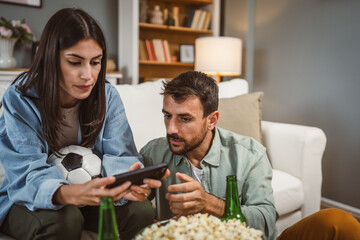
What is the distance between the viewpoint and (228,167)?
137 cm

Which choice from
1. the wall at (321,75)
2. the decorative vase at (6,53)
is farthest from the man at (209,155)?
the decorative vase at (6,53)

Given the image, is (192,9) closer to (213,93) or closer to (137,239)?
(213,93)

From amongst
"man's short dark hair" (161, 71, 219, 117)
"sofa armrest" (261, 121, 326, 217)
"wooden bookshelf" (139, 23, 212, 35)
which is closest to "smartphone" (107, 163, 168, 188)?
"man's short dark hair" (161, 71, 219, 117)

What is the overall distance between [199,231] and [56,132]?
75cm

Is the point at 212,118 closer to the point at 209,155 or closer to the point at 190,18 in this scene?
the point at 209,155

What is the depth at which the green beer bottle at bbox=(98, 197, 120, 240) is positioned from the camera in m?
0.66

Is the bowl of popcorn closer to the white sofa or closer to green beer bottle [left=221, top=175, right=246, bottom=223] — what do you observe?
green beer bottle [left=221, top=175, right=246, bottom=223]

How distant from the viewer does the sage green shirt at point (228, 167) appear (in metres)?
1.25

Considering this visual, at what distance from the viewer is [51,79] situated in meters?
1.18

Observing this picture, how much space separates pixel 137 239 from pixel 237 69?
9.20 feet

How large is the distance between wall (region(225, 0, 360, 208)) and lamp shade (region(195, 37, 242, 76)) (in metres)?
0.40

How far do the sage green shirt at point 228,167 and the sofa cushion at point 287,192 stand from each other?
20.2 inches

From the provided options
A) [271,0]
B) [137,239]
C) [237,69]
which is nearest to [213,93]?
[137,239]

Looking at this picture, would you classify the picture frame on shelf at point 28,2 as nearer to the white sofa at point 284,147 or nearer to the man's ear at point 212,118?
the white sofa at point 284,147
